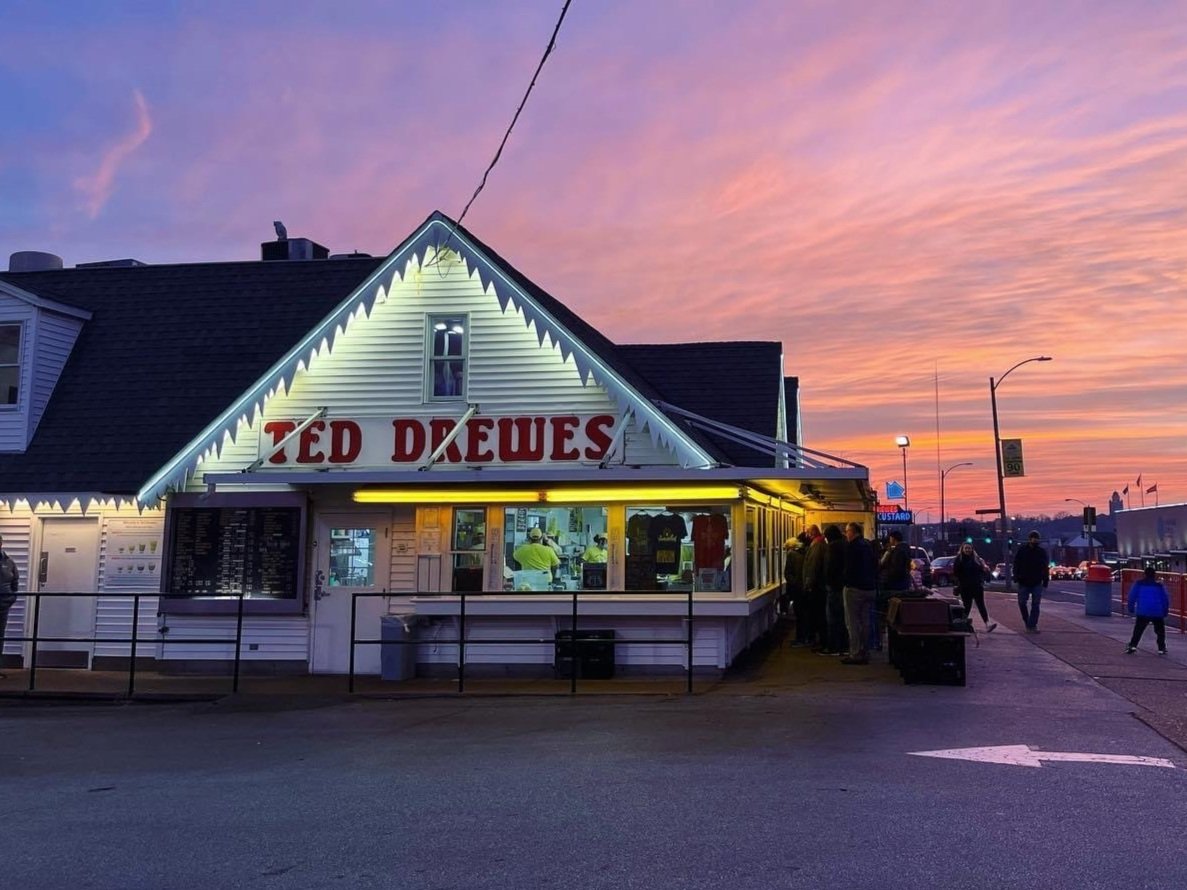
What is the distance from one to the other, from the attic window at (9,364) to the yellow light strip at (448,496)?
6.79 metres

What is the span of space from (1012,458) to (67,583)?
32796 millimetres

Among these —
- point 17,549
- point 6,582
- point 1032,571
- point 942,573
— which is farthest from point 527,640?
point 942,573

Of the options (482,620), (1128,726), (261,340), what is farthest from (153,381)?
(1128,726)

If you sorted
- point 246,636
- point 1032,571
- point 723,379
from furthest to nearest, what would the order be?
point 1032,571, point 723,379, point 246,636

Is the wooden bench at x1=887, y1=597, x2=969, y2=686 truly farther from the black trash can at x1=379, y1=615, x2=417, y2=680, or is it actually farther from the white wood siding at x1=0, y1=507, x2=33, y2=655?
the white wood siding at x1=0, y1=507, x2=33, y2=655

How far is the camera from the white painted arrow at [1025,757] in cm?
901

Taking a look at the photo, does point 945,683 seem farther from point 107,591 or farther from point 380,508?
point 107,591

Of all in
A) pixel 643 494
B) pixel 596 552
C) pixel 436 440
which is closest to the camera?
pixel 643 494

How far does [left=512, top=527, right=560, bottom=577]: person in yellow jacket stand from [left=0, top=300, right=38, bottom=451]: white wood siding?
831cm

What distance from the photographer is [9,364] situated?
18.6 m

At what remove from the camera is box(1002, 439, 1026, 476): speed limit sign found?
132ft

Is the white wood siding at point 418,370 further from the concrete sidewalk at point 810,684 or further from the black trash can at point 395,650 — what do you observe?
the concrete sidewalk at point 810,684

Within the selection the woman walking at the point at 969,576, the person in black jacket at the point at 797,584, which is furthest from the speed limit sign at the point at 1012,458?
the person in black jacket at the point at 797,584

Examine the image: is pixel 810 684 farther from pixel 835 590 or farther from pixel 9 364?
pixel 9 364
